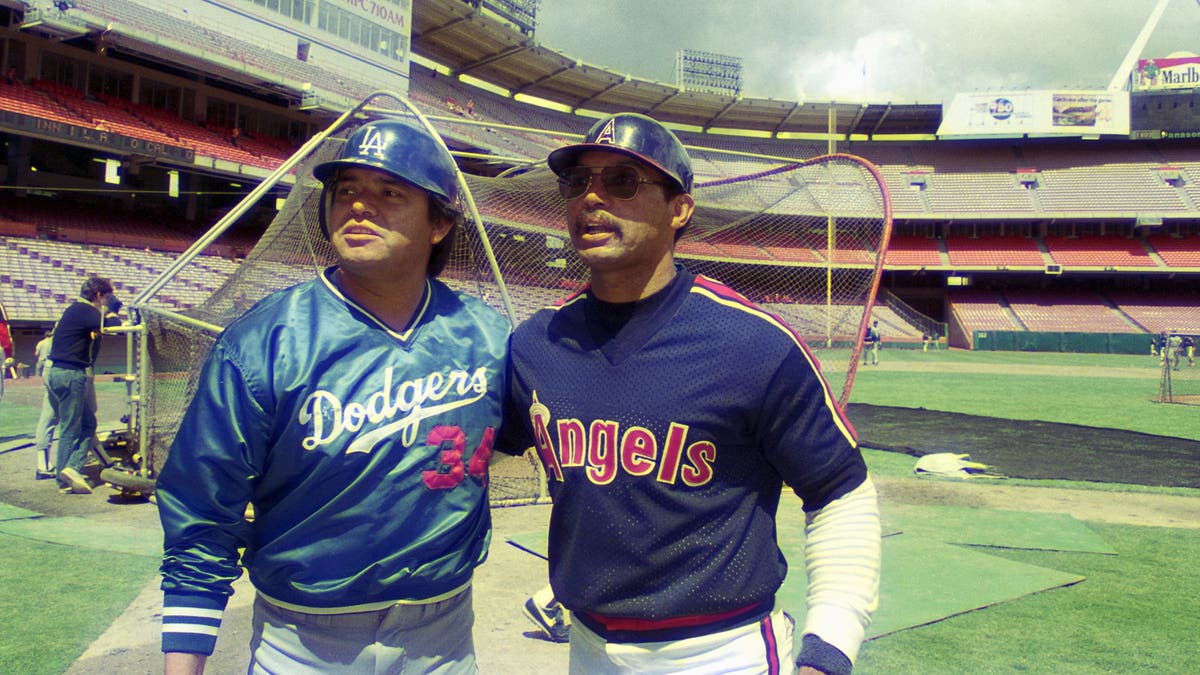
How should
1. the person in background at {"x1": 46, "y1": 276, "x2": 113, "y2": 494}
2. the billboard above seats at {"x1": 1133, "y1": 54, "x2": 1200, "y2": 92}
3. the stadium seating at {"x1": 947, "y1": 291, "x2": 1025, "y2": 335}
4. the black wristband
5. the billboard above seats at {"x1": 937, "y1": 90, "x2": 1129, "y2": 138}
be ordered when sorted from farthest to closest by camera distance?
the billboard above seats at {"x1": 1133, "y1": 54, "x2": 1200, "y2": 92}
the billboard above seats at {"x1": 937, "y1": 90, "x2": 1129, "y2": 138}
the stadium seating at {"x1": 947, "y1": 291, "x2": 1025, "y2": 335}
the person in background at {"x1": 46, "y1": 276, "x2": 113, "y2": 494}
the black wristband

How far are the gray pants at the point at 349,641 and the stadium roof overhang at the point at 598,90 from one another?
110 ft

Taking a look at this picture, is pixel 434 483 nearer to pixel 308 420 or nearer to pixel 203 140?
pixel 308 420

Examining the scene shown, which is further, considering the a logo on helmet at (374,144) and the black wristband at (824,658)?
the a logo on helmet at (374,144)

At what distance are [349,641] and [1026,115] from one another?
169ft

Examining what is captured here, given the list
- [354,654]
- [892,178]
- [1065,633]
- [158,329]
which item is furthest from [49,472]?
[892,178]

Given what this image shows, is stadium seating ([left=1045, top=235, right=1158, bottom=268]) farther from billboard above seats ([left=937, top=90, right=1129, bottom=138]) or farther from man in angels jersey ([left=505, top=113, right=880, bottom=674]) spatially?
man in angels jersey ([left=505, top=113, right=880, bottom=674])

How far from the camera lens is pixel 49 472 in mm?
7180

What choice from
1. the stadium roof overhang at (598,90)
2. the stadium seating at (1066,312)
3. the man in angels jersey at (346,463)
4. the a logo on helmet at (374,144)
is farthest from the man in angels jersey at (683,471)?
the stadium seating at (1066,312)

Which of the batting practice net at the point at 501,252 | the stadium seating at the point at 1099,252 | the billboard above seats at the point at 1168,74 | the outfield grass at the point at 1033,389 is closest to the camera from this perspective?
the batting practice net at the point at 501,252

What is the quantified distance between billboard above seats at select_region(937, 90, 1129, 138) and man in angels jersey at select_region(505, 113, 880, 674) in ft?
161

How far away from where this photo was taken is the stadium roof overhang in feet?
113

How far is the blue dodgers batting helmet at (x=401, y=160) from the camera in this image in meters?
1.78

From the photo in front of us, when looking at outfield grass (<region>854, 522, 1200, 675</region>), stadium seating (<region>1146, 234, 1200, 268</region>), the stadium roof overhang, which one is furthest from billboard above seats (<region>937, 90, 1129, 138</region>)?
outfield grass (<region>854, 522, 1200, 675</region>)

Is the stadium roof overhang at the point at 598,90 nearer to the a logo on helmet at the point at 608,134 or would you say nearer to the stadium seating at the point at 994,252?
the stadium seating at the point at 994,252
